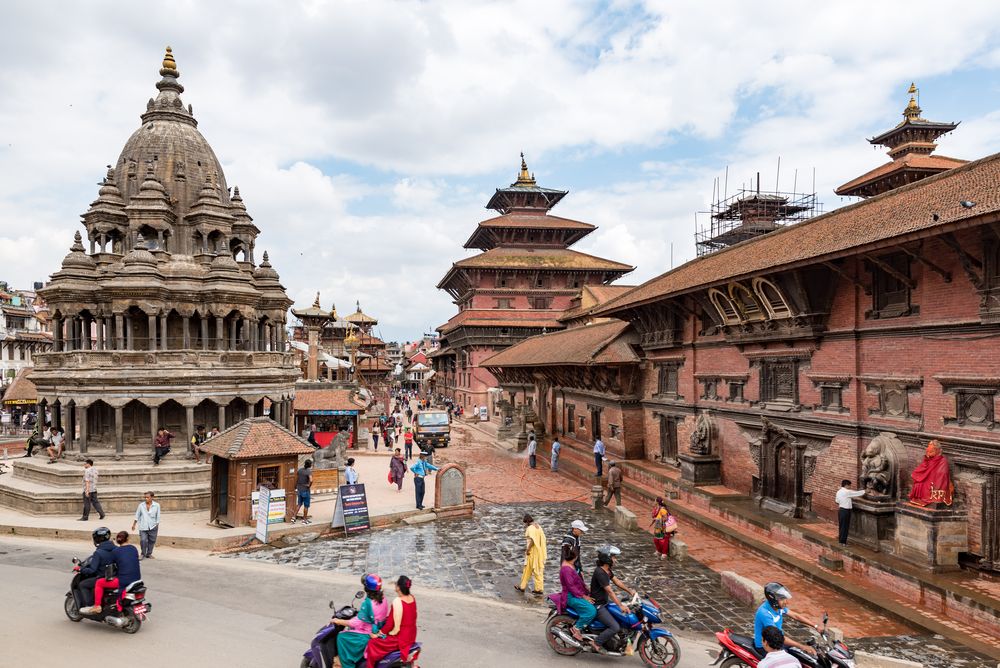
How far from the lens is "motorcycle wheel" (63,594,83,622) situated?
9.69 metres

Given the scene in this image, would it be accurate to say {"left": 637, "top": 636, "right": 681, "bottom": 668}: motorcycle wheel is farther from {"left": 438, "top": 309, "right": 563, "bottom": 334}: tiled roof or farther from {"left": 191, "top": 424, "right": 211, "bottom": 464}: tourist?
{"left": 438, "top": 309, "right": 563, "bottom": 334}: tiled roof

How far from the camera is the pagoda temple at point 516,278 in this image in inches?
2215

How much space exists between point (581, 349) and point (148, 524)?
1812cm

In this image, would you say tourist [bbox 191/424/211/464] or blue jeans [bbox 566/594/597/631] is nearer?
blue jeans [bbox 566/594/597/631]

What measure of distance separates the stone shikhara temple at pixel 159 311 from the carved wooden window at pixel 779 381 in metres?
17.5

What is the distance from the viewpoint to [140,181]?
25406 mm

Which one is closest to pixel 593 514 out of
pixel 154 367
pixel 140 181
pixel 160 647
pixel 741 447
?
pixel 741 447

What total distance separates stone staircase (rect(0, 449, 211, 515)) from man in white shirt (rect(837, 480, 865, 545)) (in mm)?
18112

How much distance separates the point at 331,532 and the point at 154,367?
10.5 metres

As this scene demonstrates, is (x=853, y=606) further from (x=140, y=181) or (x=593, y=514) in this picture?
(x=140, y=181)

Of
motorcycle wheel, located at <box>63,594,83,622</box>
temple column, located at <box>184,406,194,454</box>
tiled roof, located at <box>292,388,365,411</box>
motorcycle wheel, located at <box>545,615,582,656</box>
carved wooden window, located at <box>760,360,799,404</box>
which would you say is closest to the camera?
motorcycle wheel, located at <box>545,615,582,656</box>

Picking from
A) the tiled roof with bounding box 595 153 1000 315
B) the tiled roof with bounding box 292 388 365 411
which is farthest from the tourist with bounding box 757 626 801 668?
the tiled roof with bounding box 292 388 365 411

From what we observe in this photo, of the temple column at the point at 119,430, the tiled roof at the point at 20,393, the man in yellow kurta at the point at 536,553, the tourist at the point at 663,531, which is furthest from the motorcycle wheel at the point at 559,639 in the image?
the tiled roof at the point at 20,393

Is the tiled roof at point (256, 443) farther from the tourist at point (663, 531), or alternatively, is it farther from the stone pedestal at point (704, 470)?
the stone pedestal at point (704, 470)
